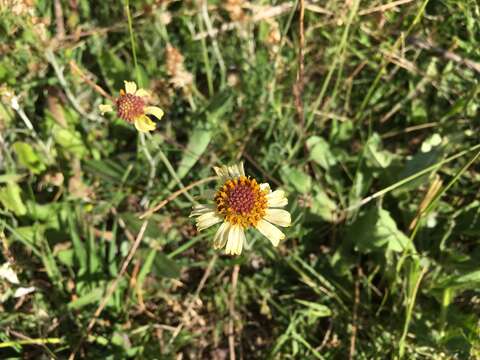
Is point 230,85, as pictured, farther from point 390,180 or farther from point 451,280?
point 451,280

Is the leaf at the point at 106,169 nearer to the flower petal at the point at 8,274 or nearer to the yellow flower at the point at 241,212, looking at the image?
the flower petal at the point at 8,274

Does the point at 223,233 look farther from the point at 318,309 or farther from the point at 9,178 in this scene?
the point at 9,178

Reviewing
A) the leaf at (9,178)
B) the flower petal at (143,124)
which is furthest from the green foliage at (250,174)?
the flower petal at (143,124)

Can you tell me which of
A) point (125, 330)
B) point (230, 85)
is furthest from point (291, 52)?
point (125, 330)

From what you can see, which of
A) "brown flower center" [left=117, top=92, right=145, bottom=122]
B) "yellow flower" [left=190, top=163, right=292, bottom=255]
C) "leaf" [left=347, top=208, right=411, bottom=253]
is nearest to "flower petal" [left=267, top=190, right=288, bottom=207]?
"yellow flower" [left=190, top=163, right=292, bottom=255]

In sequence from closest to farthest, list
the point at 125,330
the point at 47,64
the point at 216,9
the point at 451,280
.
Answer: the point at 451,280 → the point at 125,330 → the point at 47,64 → the point at 216,9

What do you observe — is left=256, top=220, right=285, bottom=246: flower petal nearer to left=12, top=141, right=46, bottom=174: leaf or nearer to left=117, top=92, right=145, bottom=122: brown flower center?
left=117, top=92, right=145, bottom=122: brown flower center

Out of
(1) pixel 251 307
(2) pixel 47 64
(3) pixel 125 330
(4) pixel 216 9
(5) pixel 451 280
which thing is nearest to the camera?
(5) pixel 451 280
